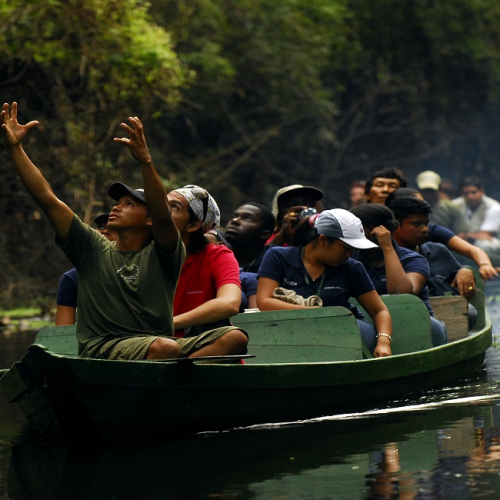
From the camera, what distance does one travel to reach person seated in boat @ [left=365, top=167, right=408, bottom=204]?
973 centimetres

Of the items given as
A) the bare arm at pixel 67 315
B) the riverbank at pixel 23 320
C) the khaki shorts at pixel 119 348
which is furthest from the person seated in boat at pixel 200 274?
the riverbank at pixel 23 320

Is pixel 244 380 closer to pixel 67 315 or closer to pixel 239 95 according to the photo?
pixel 67 315

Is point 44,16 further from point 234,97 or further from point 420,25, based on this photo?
point 420,25

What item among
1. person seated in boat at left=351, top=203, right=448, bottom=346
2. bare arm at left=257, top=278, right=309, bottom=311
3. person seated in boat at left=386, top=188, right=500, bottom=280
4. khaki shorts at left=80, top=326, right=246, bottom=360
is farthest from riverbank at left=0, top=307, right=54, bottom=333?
khaki shorts at left=80, top=326, right=246, bottom=360

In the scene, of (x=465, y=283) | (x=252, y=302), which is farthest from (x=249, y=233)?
(x=465, y=283)

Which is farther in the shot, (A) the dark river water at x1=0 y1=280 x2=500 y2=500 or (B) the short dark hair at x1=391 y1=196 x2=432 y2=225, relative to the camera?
(B) the short dark hair at x1=391 y1=196 x2=432 y2=225

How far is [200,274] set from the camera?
647 cm

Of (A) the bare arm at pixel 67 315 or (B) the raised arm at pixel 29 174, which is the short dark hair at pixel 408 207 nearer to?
(A) the bare arm at pixel 67 315

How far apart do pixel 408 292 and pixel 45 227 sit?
28.3 feet

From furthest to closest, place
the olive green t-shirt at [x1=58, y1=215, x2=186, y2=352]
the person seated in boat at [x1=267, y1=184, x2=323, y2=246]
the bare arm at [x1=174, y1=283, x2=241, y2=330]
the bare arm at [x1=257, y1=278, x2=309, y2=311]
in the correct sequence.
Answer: the person seated in boat at [x1=267, y1=184, x2=323, y2=246]
the bare arm at [x1=257, y1=278, x2=309, y2=311]
the bare arm at [x1=174, y1=283, x2=241, y2=330]
the olive green t-shirt at [x1=58, y1=215, x2=186, y2=352]

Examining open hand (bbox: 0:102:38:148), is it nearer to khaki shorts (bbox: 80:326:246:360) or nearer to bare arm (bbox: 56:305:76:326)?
khaki shorts (bbox: 80:326:246:360)

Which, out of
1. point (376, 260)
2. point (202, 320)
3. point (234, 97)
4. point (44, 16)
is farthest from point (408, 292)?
point (234, 97)

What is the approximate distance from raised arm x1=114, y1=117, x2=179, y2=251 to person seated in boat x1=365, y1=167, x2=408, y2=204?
4.39m

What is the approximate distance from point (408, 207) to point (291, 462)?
12.5 feet
